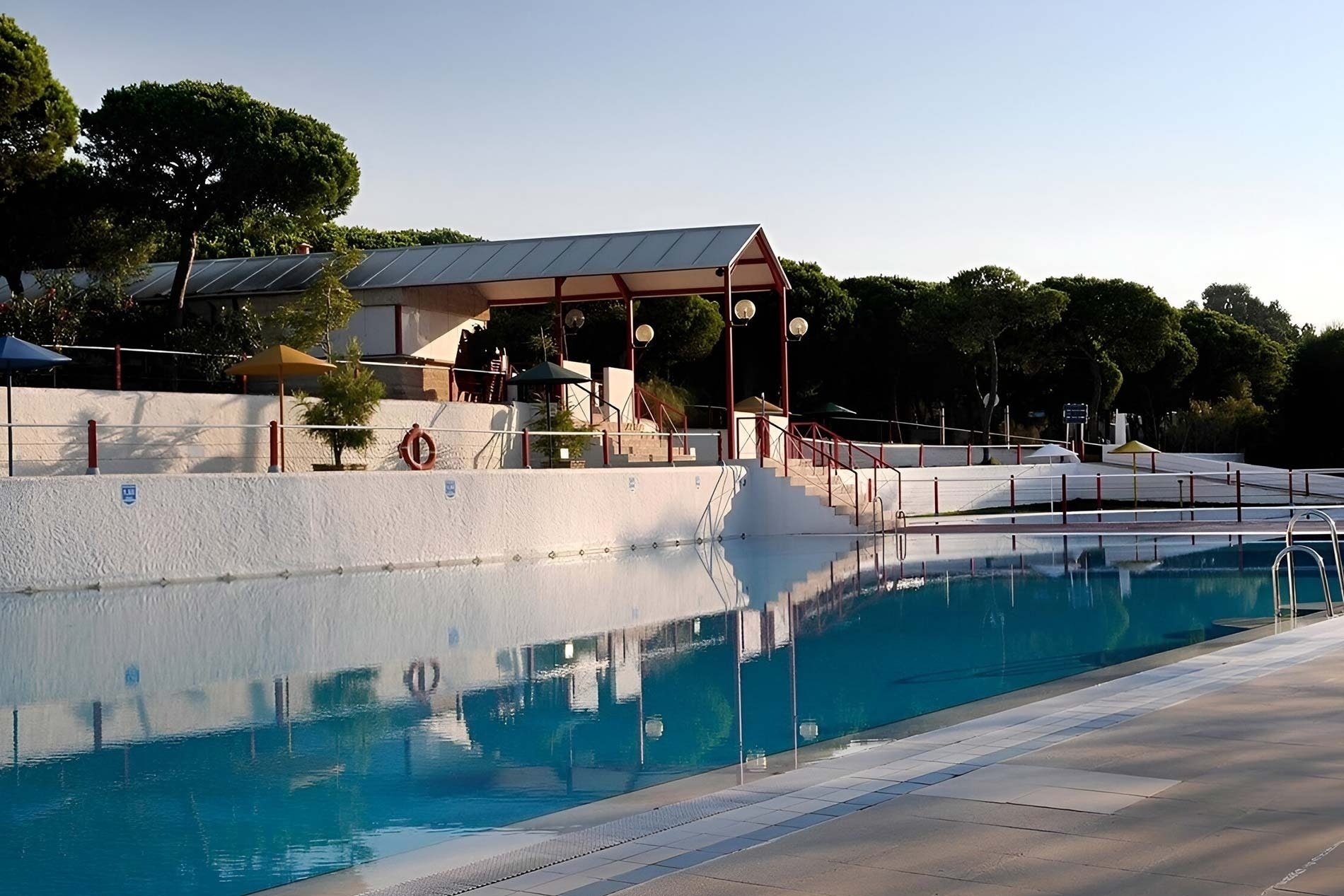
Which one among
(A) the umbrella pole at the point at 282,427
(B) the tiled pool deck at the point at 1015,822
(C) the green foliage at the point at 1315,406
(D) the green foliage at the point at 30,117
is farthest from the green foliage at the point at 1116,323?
(B) the tiled pool deck at the point at 1015,822

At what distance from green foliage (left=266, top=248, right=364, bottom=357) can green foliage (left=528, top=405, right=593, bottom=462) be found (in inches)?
160

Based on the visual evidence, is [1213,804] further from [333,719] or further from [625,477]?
[625,477]

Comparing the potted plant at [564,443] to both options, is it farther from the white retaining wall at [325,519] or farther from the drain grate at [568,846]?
the drain grate at [568,846]

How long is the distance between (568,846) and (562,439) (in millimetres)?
19203

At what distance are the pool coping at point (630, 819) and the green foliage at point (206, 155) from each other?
67.0 ft

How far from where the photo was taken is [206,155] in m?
25.2

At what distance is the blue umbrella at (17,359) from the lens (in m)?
16.8

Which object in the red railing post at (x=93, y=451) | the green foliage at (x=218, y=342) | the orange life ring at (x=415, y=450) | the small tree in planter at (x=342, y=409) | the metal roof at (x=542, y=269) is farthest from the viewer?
the metal roof at (x=542, y=269)

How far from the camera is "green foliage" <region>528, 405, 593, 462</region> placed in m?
23.9

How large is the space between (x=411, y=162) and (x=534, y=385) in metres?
5.31

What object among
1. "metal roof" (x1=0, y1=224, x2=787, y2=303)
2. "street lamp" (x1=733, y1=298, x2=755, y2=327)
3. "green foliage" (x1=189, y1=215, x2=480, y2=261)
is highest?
"green foliage" (x1=189, y1=215, x2=480, y2=261)

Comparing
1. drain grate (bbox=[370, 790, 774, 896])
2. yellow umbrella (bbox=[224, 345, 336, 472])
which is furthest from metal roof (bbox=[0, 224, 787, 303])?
drain grate (bbox=[370, 790, 774, 896])

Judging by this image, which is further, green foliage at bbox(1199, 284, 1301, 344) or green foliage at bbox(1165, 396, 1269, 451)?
green foliage at bbox(1199, 284, 1301, 344)

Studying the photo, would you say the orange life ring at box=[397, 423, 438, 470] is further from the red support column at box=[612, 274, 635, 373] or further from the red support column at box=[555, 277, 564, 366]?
the red support column at box=[612, 274, 635, 373]
